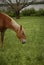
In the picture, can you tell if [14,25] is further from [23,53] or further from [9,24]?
[23,53]

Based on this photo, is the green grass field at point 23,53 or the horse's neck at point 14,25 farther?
the green grass field at point 23,53

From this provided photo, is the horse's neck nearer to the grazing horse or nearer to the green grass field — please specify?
the grazing horse

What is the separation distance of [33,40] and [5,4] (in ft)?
23.7

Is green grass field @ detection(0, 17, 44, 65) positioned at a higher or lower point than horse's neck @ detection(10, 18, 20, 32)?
lower

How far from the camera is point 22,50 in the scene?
443cm

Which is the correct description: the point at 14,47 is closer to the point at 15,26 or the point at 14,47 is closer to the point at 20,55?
the point at 20,55

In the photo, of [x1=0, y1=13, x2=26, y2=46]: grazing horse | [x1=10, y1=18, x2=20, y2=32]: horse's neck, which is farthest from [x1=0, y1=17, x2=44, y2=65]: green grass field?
[x1=10, y1=18, x2=20, y2=32]: horse's neck

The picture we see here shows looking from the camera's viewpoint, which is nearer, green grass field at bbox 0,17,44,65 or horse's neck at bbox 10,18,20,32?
horse's neck at bbox 10,18,20,32

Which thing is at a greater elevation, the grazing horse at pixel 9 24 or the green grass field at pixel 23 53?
the grazing horse at pixel 9 24

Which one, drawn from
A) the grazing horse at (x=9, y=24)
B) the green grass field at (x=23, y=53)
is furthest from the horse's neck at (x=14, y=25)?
the green grass field at (x=23, y=53)

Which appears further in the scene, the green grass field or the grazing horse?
the green grass field

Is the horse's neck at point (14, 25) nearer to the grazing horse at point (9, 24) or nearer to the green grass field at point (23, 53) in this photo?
the grazing horse at point (9, 24)

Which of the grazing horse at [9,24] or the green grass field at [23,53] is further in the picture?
the green grass field at [23,53]

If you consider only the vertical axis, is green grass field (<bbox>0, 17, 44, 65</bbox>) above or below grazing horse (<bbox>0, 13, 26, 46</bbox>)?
below
